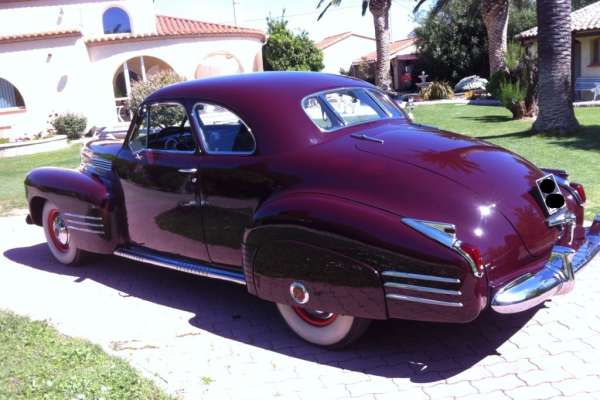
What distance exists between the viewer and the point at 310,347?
13.0 ft

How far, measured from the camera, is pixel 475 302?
3115 millimetres

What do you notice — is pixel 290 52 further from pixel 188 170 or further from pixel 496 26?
pixel 188 170

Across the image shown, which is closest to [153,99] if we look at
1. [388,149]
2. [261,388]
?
[388,149]

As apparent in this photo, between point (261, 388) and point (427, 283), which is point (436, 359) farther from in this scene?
point (261, 388)

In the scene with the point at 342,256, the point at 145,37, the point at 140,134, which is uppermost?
the point at 145,37

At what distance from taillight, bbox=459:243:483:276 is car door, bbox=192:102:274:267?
52.1 inches

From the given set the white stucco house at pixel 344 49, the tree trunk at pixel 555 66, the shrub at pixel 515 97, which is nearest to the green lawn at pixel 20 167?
the tree trunk at pixel 555 66

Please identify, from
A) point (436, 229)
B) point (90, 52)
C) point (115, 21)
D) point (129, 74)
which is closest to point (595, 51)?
point (115, 21)

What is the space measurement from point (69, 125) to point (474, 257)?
61.6 ft

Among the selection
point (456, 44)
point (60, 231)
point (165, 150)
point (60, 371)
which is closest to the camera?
point (60, 371)

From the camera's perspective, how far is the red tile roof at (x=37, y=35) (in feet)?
63.9

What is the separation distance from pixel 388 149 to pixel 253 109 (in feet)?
3.28

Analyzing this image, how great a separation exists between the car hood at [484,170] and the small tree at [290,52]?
1340 inches

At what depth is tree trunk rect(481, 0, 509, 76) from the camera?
2097 centimetres
